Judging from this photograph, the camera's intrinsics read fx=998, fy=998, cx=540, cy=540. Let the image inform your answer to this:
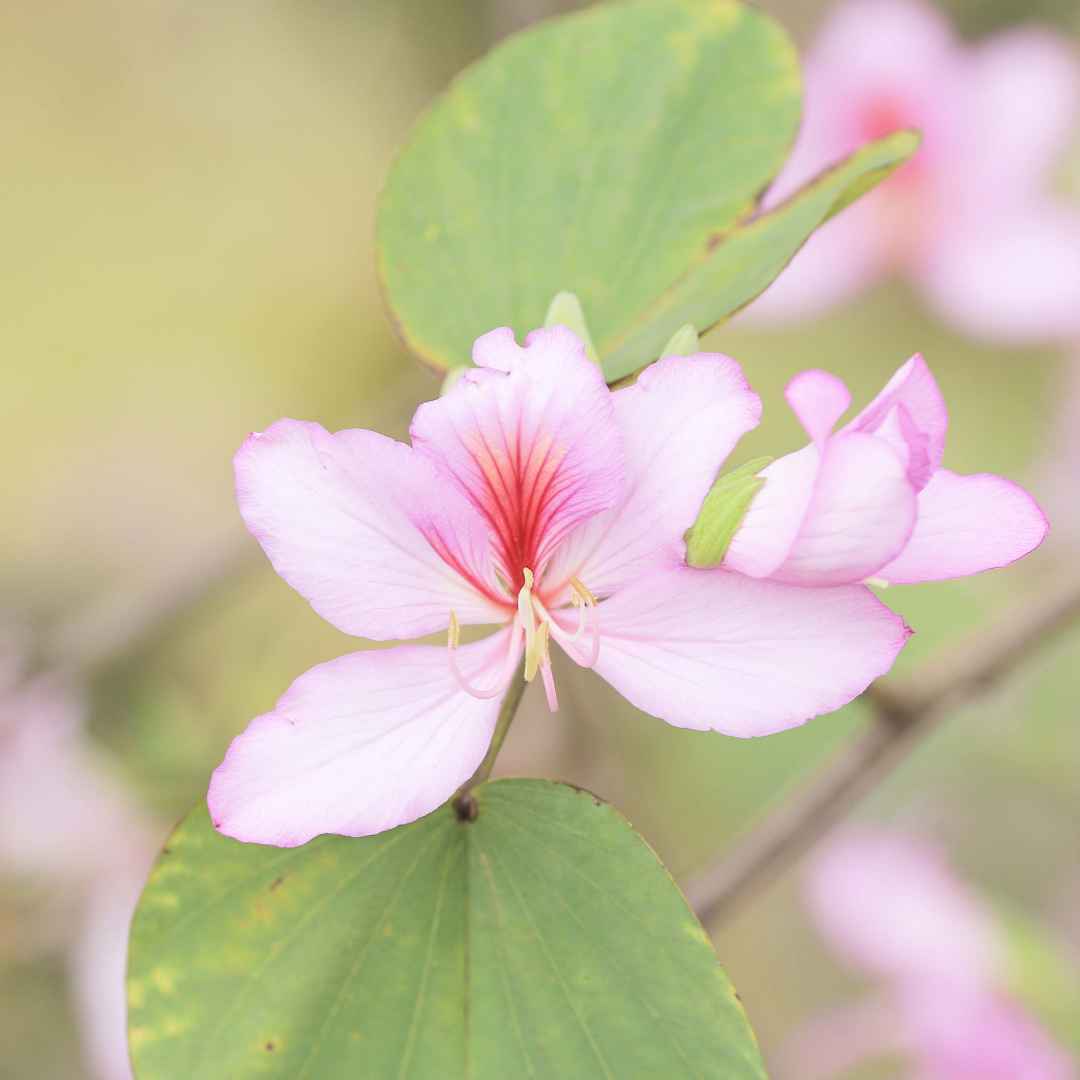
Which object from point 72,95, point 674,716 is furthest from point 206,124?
point 674,716

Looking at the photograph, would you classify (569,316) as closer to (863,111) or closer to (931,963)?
(931,963)

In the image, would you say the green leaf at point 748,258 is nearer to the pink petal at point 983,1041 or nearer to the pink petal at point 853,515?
the pink petal at point 853,515

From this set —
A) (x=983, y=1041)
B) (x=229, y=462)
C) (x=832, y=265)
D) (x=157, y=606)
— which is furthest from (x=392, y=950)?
(x=229, y=462)

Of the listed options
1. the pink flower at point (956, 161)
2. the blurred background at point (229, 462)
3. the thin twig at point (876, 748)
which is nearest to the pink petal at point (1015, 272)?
the pink flower at point (956, 161)

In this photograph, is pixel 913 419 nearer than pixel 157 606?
Yes

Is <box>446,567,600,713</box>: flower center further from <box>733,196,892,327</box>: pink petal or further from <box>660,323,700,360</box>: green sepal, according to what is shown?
<box>733,196,892,327</box>: pink petal

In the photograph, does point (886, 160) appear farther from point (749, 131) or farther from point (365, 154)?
point (365, 154)
